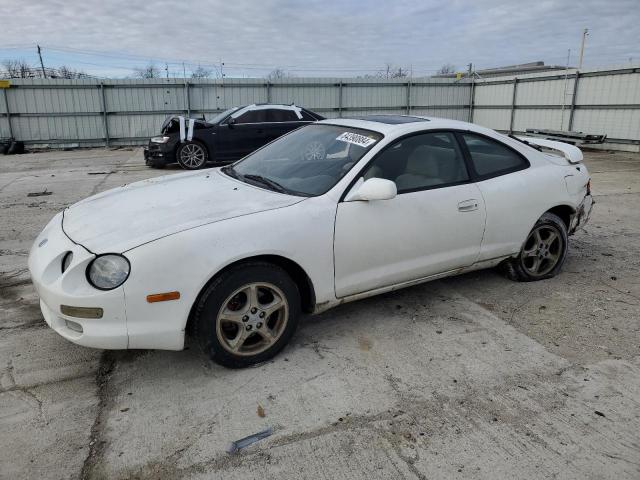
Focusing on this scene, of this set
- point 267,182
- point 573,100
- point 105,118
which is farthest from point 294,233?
point 105,118

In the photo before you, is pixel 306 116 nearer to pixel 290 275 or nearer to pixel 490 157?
pixel 490 157

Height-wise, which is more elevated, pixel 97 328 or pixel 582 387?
pixel 97 328

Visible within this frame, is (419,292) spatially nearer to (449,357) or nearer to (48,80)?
(449,357)

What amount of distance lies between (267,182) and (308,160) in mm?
374

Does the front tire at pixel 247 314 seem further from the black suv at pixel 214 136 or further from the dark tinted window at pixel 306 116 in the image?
the dark tinted window at pixel 306 116

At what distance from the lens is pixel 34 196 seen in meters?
9.01

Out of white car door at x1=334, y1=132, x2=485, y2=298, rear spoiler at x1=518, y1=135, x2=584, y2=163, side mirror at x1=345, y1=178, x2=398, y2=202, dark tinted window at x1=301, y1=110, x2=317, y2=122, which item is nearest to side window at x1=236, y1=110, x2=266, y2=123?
dark tinted window at x1=301, y1=110, x2=317, y2=122

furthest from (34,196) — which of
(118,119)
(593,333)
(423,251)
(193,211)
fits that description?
(118,119)

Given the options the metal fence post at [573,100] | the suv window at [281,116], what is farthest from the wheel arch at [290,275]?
the metal fence post at [573,100]

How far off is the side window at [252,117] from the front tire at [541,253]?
9.17 m

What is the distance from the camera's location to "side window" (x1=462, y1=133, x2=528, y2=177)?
4086 mm

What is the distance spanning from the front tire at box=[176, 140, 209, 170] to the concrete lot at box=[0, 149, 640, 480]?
8.35 meters

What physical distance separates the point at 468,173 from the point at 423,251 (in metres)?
0.79

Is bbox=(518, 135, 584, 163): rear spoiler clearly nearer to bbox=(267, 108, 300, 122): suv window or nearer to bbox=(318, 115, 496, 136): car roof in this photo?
bbox=(318, 115, 496, 136): car roof
